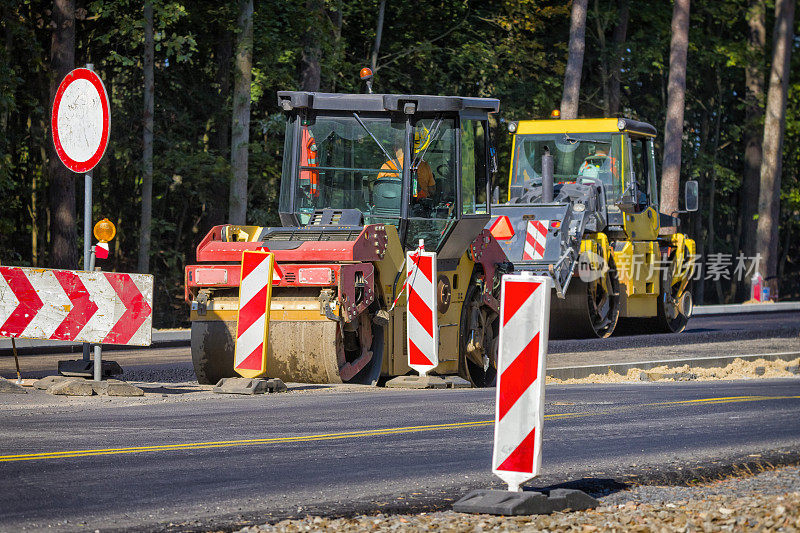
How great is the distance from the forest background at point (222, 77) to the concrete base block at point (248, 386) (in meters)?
13.2

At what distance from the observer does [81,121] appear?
1124cm

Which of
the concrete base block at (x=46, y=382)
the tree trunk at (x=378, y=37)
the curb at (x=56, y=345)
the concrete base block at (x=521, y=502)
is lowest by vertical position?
the curb at (x=56, y=345)

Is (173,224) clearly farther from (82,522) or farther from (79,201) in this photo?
(82,522)

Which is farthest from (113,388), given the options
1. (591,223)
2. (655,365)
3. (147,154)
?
(147,154)

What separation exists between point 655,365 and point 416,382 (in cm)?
556

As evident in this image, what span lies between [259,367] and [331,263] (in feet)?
3.94

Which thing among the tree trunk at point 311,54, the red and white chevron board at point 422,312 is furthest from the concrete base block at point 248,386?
the tree trunk at point 311,54

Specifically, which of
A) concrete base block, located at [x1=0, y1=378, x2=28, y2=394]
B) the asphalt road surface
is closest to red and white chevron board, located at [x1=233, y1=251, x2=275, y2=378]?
concrete base block, located at [x1=0, y1=378, x2=28, y2=394]

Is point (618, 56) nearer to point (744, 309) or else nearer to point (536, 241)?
point (744, 309)

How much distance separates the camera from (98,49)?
30.0m

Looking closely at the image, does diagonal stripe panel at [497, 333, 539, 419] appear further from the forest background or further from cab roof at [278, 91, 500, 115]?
the forest background

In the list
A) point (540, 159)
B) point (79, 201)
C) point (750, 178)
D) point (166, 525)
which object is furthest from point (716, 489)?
point (750, 178)

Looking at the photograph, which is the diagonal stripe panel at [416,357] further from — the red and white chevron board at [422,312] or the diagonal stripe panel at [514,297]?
the diagonal stripe panel at [514,297]

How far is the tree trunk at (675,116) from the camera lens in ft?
108
